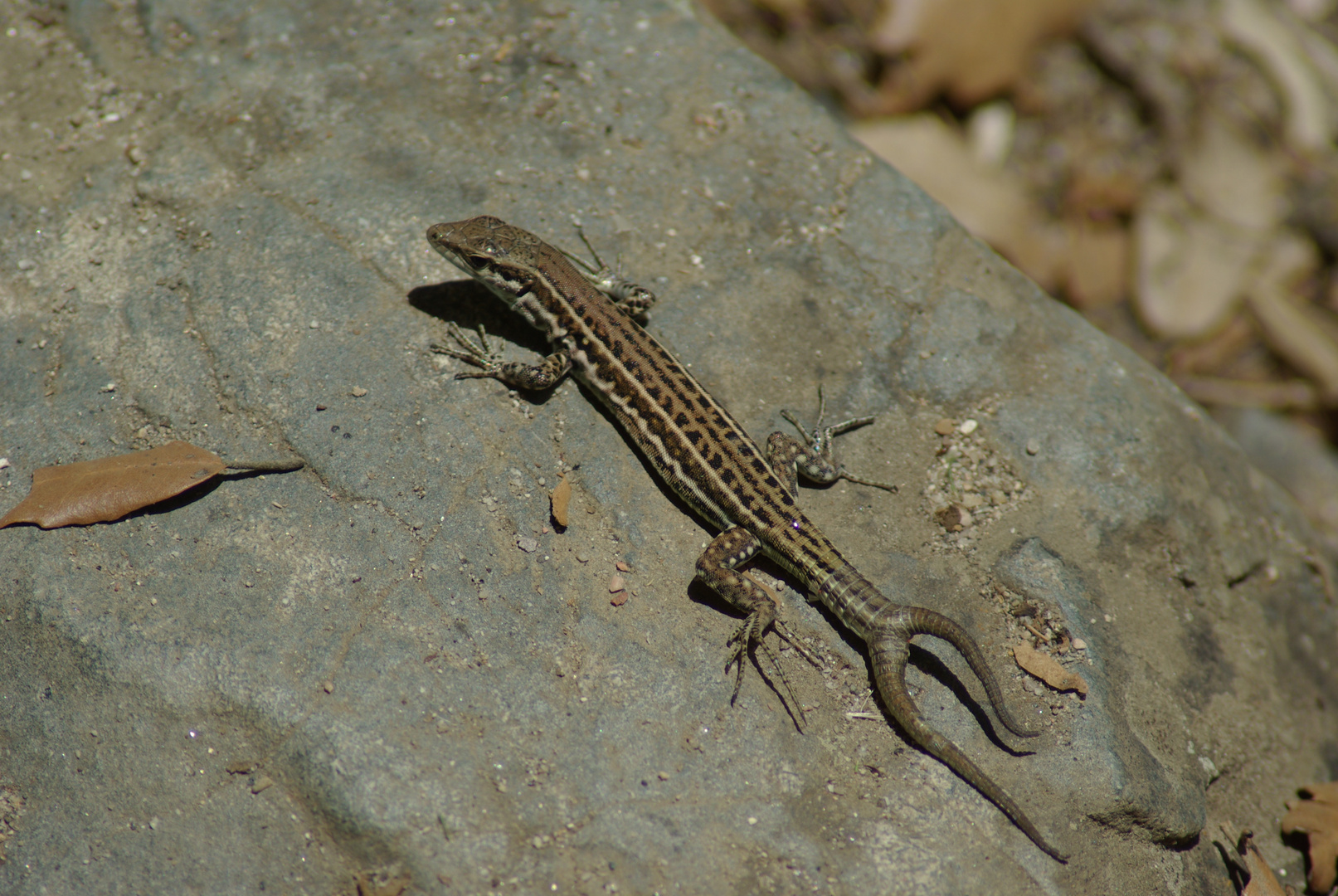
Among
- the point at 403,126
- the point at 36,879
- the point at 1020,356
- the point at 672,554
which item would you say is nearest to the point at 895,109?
the point at 1020,356

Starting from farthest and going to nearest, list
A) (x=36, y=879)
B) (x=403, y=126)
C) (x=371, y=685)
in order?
(x=403, y=126) → (x=371, y=685) → (x=36, y=879)

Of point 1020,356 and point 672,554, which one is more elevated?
point 1020,356

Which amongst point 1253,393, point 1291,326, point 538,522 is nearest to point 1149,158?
point 1291,326

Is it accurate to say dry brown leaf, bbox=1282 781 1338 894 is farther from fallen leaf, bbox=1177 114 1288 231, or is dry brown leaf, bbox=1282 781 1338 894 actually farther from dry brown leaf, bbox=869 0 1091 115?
dry brown leaf, bbox=869 0 1091 115

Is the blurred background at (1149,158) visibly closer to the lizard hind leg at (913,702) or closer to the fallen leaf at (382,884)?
the lizard hind leg at (913,702)

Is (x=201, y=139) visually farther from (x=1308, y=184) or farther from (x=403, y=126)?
(x=1308, y=184)

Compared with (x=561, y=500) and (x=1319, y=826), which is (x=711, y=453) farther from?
(x=1319, y=826)

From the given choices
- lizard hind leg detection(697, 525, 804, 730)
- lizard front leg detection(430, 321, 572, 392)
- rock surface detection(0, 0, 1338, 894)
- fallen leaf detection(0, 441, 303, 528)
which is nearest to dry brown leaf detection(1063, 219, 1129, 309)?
rock surface detection(0, 0, 1338, 894)
